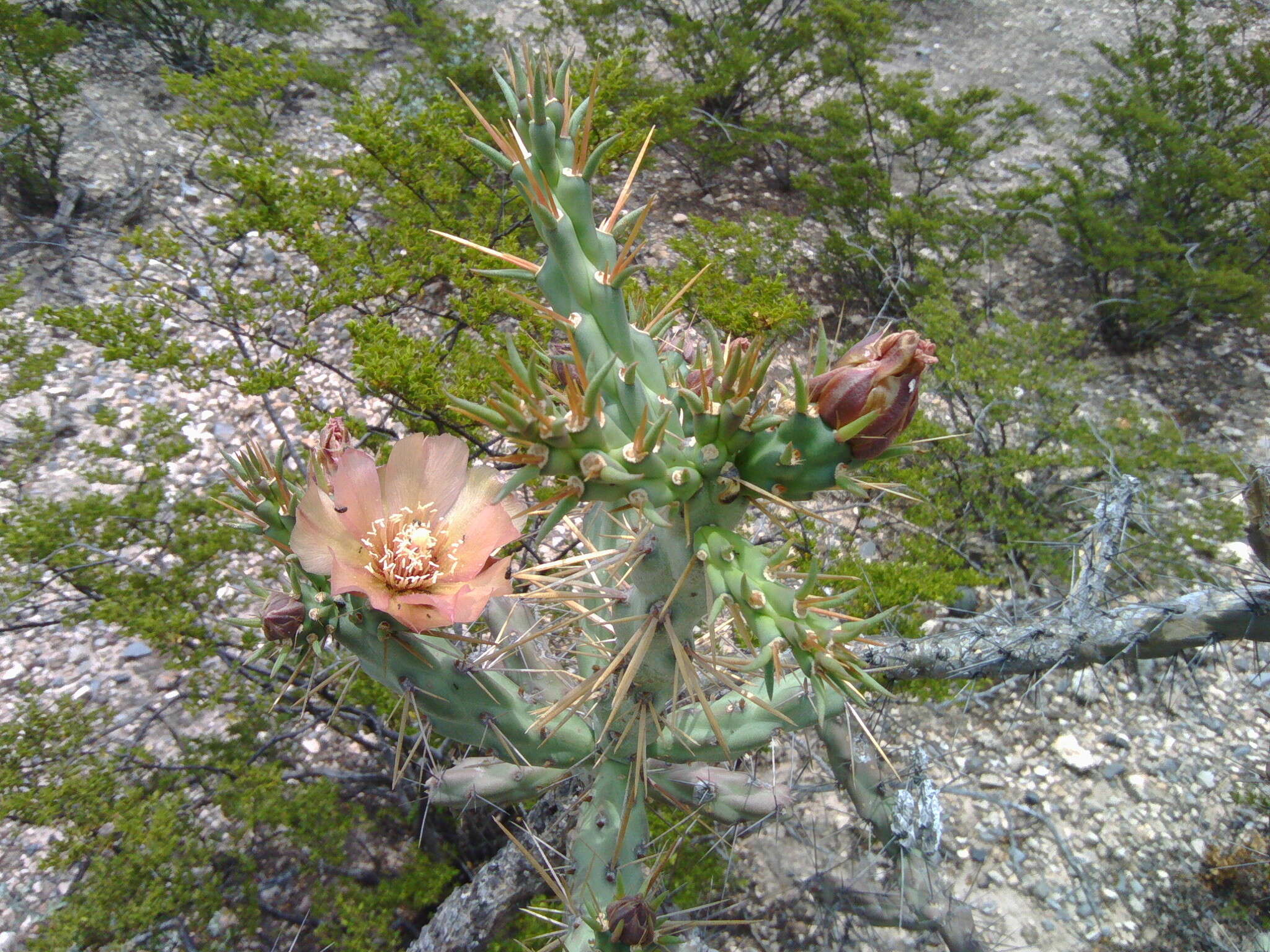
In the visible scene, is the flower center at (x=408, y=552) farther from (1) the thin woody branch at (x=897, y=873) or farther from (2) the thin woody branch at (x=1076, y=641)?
(2) the thin woody branch at (x=1076, y=641)

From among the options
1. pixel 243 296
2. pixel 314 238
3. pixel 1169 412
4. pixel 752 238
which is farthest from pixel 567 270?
pixel 1169 412

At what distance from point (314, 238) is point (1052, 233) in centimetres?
364

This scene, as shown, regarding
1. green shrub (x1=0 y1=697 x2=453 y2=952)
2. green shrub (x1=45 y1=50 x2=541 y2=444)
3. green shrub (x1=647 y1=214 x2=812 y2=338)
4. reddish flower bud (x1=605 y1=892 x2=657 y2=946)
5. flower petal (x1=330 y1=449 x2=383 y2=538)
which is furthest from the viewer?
green shrub (x1=647 y1=214 x2=812 y2=338)

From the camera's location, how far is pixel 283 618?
0.98m

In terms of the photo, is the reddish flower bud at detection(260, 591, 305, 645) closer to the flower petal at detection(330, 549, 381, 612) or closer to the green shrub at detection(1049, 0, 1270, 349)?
the flower petal at detection(330, 549, 381, 612)

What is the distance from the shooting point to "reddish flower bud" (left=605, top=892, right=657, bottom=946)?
109 centimetres

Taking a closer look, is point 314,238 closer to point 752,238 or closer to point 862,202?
point 752,238

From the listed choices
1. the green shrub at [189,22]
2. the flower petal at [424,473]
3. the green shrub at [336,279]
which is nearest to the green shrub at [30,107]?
the green shrub at [336,279]

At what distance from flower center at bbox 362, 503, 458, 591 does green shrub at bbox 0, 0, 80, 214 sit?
303 centimetres

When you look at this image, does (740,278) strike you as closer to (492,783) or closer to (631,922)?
(492,783)

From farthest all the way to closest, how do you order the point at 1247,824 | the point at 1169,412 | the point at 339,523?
the point at 1169,412 → the point at 1247,824 → the point at 339,523

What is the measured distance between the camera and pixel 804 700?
4.35ft

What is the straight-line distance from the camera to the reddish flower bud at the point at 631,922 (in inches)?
43.0

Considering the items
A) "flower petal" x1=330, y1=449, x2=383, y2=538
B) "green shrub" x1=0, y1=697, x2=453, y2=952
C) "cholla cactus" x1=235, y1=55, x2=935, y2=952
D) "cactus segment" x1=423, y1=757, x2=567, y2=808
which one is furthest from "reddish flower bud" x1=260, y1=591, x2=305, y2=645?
A: "green shrub" x1=0, y1=697, x2=453, y2=952
